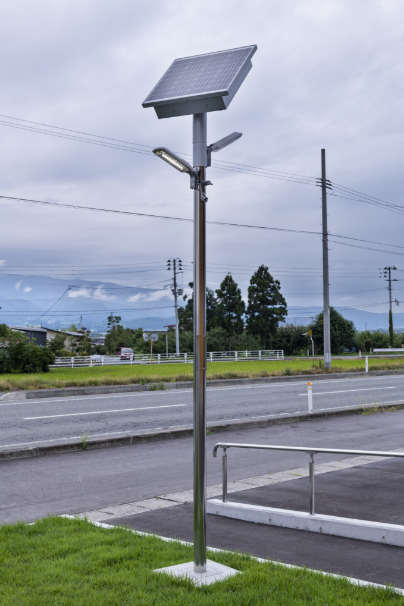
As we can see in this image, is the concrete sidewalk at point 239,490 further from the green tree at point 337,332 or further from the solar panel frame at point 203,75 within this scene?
the green tree at point 337,332

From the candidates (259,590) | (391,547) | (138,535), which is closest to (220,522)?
(138,535)

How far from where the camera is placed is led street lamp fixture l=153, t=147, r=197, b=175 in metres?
4.45

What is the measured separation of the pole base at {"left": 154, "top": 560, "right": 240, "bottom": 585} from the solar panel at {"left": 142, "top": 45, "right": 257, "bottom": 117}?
3.53 m

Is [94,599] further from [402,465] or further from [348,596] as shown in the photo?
[402,465]

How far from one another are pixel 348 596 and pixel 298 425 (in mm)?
9956

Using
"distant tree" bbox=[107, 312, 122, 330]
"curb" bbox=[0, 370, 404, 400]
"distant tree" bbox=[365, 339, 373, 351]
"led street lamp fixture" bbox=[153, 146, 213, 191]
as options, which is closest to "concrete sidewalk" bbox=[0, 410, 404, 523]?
"led street lamp fixture" bbox=[153, 146, 213, 191]

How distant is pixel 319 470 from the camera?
8.71 metres

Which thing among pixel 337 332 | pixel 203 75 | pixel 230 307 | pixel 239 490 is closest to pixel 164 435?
pixel 239 490

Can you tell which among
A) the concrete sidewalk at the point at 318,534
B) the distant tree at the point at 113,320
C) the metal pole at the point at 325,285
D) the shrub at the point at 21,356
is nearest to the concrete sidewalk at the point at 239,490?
the concrete sidewalk at the point at 318,534

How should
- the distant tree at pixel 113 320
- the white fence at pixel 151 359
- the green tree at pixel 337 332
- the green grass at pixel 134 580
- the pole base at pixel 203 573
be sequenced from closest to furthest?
the green grass at pixel 134 580 < the pole base at pixel 203 573 < the white fence at pixel 151 359 < the green tree at pixel 337 332 < the distant tree at pixel 113 320

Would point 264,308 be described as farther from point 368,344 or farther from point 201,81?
point 201,81

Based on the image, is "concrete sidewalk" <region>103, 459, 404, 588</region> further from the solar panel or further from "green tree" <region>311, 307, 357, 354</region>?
"green tree" <region>311, 307, 357, 354</region>

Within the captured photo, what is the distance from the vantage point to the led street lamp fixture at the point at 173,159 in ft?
14.6

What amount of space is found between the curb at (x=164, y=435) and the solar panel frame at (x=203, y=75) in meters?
6.97
